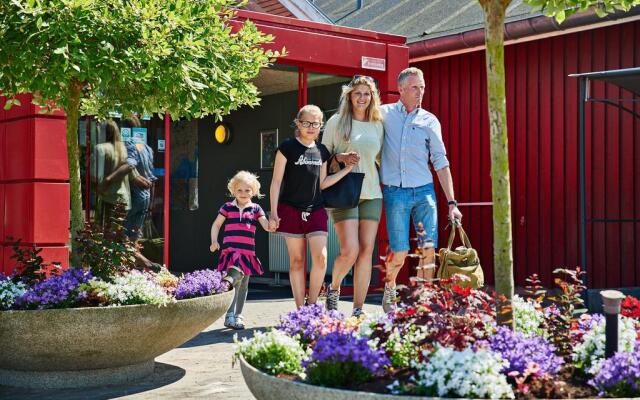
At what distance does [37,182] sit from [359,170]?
318 cm

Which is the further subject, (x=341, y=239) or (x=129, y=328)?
(x=341, y=239)

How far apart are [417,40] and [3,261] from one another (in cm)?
688

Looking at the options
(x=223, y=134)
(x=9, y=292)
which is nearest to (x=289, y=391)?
(x=9, y=292)

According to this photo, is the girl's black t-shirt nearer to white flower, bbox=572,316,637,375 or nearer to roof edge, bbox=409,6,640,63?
white flower, bbox=572,316,637,375

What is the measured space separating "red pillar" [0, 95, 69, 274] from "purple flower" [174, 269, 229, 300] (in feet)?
9.10

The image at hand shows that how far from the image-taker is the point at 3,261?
29.9 feet

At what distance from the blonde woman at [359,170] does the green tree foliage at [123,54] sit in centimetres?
126

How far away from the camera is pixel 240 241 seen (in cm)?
809

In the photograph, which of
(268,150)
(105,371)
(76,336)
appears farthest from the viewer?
(268,150)

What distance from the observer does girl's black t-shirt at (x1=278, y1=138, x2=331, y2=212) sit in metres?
7.48

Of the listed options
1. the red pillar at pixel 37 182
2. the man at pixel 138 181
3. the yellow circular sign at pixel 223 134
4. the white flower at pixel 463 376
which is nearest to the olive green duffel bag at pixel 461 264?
the white flower at pixel 463 376

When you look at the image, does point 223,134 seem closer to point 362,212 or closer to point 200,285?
point 362,212

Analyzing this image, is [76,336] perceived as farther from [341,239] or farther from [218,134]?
[218,134]

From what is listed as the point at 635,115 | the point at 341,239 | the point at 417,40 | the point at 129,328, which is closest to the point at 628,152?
the point at 635,115
